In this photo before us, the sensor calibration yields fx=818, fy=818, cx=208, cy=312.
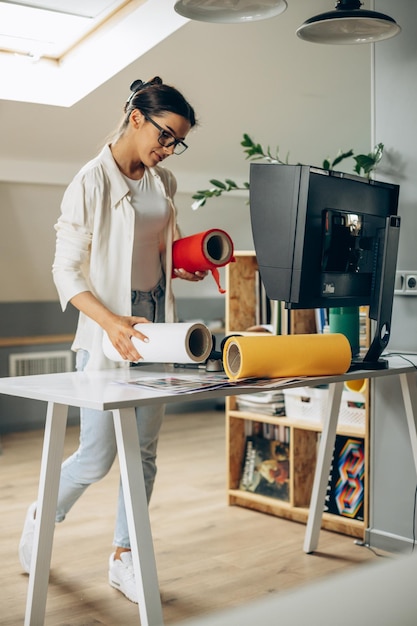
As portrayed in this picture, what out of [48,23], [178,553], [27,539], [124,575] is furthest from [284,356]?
[48,23]

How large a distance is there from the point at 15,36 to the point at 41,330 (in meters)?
2.40

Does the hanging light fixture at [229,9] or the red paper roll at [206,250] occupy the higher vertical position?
the hanging light fixture at [229,9]

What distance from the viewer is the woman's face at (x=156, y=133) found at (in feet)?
7.70

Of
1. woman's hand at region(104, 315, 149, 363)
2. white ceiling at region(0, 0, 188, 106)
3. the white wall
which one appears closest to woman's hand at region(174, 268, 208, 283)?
woman's hand at region(104, 315, 149, 363)

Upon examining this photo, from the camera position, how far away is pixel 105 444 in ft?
7.86

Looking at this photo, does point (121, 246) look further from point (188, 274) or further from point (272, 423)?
point (272, 423)

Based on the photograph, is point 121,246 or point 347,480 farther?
point 347,480

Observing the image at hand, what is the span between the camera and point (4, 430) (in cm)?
545

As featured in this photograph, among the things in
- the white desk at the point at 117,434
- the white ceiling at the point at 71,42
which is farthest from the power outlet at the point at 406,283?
the white ceiling at the point at 71,42

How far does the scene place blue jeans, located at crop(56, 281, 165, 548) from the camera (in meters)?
2.39

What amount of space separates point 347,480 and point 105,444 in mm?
1223

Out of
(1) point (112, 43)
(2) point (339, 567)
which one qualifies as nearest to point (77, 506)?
(2) point (339, 567)

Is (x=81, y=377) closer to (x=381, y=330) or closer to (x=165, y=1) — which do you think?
(x=381, y=330)

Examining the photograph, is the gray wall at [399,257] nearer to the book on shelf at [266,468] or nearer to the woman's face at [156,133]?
the book on shelf at [266,468]
